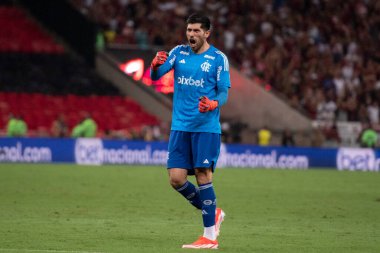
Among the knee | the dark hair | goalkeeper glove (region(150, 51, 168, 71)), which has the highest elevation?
the dark hair

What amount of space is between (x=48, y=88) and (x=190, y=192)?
27010 millimetres

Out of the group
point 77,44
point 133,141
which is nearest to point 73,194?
point 133,141

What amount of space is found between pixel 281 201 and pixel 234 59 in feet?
68.9

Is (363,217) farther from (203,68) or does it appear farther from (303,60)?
(303,60)

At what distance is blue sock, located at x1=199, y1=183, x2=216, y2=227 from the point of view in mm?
10289

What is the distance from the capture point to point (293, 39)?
124 ft

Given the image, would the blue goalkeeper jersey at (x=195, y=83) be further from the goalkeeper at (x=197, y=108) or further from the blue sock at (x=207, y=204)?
the blue sock at (x=207, y=204)

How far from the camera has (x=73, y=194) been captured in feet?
59.2

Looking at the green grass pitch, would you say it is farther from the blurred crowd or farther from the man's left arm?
the blurred crowd

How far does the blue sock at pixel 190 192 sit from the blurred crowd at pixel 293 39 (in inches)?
963

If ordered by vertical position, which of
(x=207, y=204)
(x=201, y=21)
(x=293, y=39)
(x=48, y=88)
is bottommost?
(x=207, y=204)

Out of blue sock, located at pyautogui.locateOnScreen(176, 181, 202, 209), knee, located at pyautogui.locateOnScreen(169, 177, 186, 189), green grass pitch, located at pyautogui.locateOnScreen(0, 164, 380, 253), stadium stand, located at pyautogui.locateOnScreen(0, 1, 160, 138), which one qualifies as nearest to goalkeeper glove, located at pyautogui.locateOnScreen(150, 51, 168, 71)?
knee, located at pyautogui.locateOnScreen(169, 177, 186, 189)

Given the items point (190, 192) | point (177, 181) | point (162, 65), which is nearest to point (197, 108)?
point (162, 65)

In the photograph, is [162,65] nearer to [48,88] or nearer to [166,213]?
[166,213]
